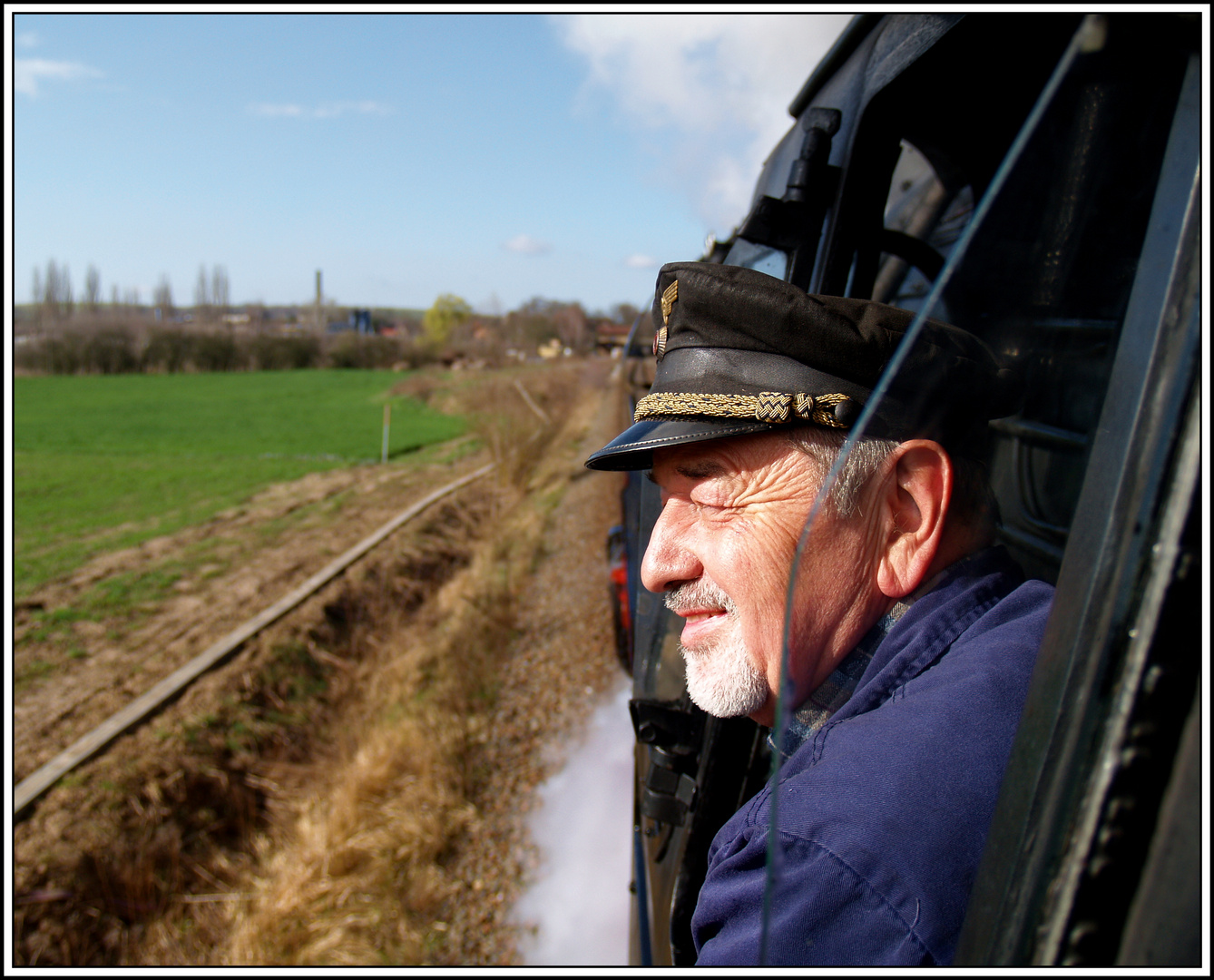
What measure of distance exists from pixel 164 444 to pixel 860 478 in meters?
36.5

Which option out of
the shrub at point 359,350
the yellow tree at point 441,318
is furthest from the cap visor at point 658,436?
the shrub at point 359,350

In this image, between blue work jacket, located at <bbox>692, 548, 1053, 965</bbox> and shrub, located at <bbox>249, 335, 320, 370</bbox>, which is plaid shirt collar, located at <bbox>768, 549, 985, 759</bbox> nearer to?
blue work jacket, located at <bbox>692, 548, 1053, 965</bbox>

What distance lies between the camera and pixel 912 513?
123 cm

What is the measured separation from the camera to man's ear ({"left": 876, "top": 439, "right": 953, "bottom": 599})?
1202mm

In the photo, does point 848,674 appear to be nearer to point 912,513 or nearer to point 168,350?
point 912,513

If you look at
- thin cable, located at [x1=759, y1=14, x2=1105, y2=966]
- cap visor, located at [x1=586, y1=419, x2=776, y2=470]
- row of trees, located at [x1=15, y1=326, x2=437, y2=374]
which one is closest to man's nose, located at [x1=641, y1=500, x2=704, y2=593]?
cap visor, located at [x1=586, y1=419, x2=776, y2=470]

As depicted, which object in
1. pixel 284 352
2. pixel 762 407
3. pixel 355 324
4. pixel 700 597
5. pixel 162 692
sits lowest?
pixel 162 692

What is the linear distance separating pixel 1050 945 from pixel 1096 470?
1.28 feet

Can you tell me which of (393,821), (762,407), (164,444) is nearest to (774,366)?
(762,407)

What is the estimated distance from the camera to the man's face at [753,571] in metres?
1.24

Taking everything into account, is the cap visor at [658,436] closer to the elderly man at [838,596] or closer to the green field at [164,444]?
the elderly man at [838,596]

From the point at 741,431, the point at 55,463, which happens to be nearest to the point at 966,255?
the point at 741,431

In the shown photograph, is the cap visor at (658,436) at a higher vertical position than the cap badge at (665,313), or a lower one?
lower

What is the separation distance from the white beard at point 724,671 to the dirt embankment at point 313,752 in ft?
14.1
